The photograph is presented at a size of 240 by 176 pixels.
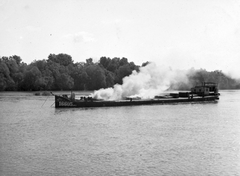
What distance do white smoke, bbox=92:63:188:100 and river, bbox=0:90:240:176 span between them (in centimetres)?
3874

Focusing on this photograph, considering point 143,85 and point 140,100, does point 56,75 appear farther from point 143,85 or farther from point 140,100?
point 140,100

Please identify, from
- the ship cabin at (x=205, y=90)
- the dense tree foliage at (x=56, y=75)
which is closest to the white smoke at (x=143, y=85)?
the ship cabin at (x=205, y=90)

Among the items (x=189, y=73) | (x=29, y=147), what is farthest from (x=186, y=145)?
(x=189, y=73)

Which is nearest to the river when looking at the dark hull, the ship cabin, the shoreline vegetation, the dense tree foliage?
the dark hull

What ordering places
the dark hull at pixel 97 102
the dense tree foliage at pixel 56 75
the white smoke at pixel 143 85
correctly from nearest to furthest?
1. the dark hull at pixel 97 102
2. the white smoke at pixel 143 85
3. the dense tree foliage at pixel 56 75

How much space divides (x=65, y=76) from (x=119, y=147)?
4992 inches

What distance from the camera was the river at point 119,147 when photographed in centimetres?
2900

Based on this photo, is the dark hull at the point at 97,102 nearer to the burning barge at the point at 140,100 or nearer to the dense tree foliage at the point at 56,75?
the burning barge at the point at 140,100

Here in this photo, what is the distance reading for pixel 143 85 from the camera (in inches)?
3927

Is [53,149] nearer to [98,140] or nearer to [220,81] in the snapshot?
[98,140]

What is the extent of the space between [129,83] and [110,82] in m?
77.3

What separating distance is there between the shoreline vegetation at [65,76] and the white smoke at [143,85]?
29.3 meters

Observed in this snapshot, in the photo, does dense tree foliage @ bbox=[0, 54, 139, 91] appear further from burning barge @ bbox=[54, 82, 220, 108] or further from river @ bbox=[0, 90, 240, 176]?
river @ bbox=[0, 90, 240, 176]

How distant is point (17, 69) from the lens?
153375 millimetres
